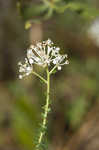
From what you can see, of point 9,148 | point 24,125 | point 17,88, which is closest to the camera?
point 24,125

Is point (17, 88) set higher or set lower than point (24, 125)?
higher

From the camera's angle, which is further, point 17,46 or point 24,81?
point 17,46

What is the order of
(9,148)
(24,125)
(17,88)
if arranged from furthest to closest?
1. (17,88)
2. (9,148)
3. (24,125)

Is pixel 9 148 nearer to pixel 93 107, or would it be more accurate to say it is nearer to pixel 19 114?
pixel 19 114

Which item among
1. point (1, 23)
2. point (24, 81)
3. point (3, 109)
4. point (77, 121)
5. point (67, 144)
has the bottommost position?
point (67, 144)

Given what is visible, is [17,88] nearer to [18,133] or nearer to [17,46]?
[18,133]

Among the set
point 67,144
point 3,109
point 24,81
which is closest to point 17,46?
point 24,81

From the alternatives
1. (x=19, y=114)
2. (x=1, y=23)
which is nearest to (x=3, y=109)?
(x=19, y=114)
